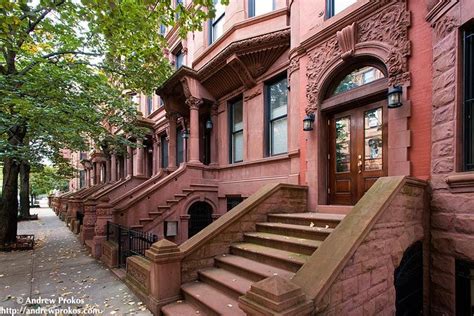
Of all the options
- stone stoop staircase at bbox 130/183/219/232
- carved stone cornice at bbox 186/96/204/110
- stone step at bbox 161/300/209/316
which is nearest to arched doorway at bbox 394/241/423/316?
stone step at bbox 161/300/209/316

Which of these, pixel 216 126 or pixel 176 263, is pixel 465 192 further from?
pixel 216 126

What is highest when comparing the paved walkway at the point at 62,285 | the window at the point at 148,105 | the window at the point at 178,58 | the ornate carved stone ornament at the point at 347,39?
the window at the point at 178,58

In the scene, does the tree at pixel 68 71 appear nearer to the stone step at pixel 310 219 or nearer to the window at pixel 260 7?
the window at pixel 260 7

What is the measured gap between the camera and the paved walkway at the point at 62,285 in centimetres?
469

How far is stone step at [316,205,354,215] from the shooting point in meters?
5.62

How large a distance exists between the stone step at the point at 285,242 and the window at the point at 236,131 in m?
4.68

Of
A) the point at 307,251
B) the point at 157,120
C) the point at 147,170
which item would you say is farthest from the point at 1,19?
the point at 147,170

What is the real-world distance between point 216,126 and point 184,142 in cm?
209

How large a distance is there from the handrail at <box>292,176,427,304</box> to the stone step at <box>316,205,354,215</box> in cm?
149

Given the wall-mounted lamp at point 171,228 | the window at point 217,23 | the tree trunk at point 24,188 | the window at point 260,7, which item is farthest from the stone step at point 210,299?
the tree trunk at point 24,188

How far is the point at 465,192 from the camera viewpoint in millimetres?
3982

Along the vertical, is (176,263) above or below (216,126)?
below

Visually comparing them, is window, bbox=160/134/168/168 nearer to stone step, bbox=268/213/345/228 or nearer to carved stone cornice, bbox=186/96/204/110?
→ carved stone cornice, bbox=186/96/204/110

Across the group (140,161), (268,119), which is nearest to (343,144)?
(268,119)
